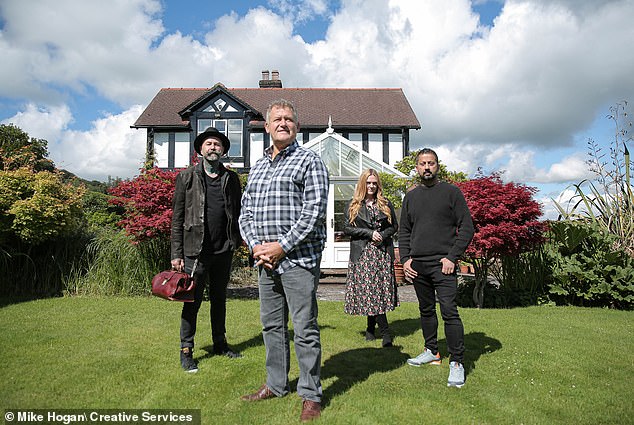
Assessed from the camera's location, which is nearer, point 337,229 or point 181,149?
point 337,229

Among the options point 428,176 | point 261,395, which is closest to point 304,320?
point 261,395

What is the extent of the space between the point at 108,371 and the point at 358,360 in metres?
2.13

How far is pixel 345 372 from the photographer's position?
353 centimetres

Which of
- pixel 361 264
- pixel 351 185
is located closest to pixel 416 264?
A: pixel 361 264

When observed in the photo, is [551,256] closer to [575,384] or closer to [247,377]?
[575,384]

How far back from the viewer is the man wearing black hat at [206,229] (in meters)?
3.65

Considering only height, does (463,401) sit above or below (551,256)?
below

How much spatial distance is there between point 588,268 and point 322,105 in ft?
53.8

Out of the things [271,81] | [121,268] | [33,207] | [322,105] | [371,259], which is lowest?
[121,268]

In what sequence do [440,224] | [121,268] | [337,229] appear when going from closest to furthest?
1. [440,224]
2. [121,268]
3. [337,229]

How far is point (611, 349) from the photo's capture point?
4266 mm

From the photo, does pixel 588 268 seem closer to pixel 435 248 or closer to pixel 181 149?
pixel 435 248

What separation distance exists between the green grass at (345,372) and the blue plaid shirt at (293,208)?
1064mm

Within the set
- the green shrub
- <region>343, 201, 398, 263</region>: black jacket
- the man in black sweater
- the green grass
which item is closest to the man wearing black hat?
the green grass
